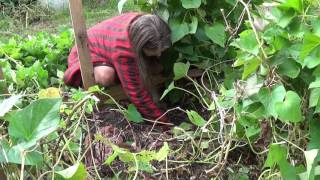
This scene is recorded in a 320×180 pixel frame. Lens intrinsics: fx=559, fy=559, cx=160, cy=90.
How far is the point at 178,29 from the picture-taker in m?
2.25

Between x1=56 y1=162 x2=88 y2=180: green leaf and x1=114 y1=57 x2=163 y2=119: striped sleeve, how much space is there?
116 cm

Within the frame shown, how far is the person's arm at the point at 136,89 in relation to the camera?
7.13ft

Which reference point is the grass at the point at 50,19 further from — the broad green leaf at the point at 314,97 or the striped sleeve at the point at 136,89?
the broad green leaf at the point at 314,97

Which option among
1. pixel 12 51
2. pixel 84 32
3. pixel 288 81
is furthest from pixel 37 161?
pixel 12 51

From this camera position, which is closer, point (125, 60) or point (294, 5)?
point (294, 5)

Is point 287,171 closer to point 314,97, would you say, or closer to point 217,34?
point 314,97

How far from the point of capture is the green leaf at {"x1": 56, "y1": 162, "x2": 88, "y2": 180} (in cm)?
100

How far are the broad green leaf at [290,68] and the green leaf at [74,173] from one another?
631 mm

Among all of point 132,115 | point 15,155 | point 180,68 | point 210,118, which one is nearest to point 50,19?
point 180,68

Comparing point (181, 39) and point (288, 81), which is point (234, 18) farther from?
point (288, 81)

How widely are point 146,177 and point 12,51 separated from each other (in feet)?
5.05

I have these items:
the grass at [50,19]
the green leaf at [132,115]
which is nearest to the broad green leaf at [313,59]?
the green leaf at [132,115]

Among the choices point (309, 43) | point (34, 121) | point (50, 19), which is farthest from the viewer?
point (50, 19)

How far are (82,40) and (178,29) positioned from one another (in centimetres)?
41
